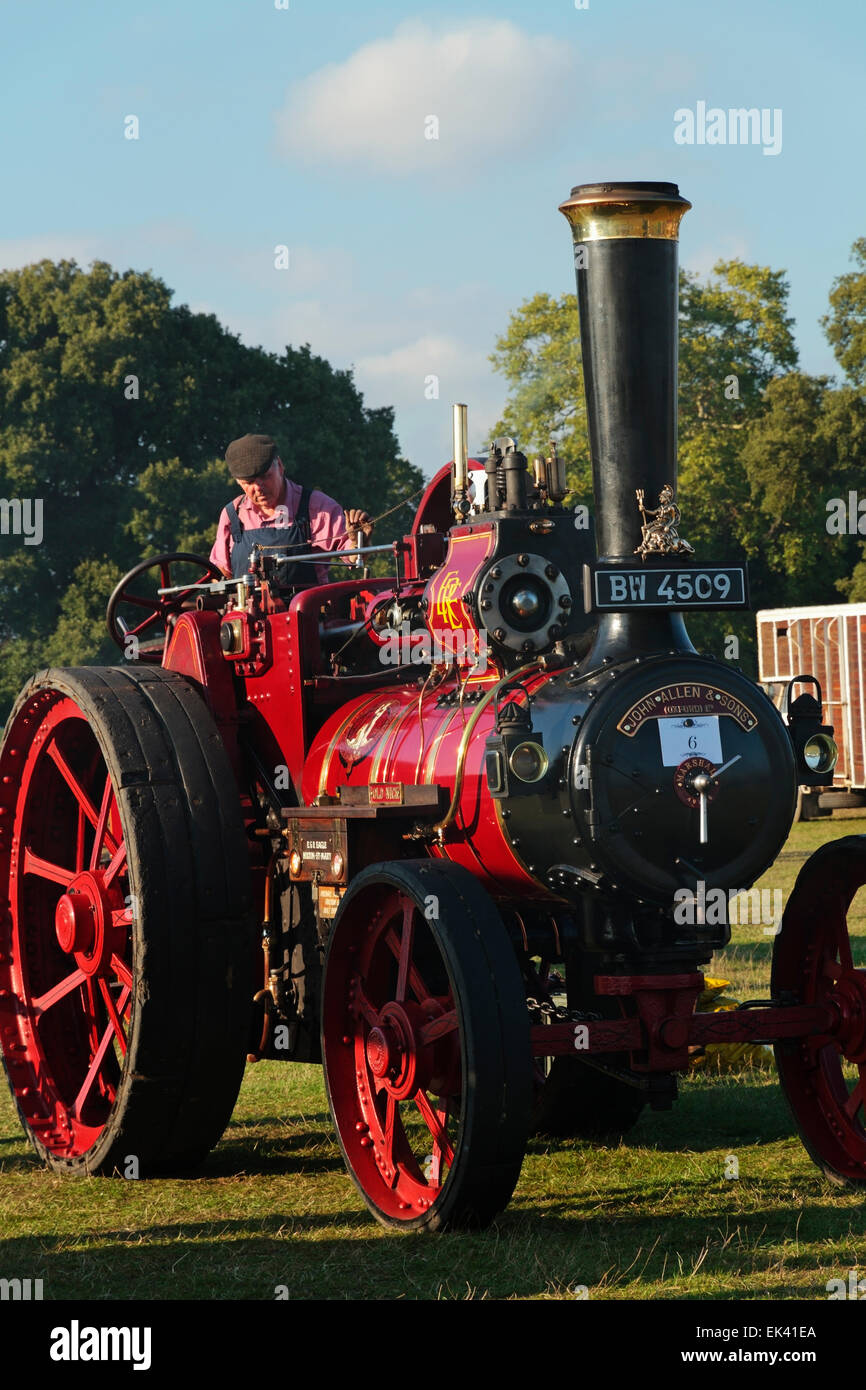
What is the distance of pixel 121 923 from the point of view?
273 inches

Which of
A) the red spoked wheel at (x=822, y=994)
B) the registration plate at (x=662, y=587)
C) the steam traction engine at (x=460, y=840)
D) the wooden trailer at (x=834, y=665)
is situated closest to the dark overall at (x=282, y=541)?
the steam traction engine at (x=460, y=840)

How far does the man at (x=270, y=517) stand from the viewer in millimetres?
8141

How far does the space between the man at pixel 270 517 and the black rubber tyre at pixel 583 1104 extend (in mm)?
2389

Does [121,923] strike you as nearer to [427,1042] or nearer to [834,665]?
[427,1042]

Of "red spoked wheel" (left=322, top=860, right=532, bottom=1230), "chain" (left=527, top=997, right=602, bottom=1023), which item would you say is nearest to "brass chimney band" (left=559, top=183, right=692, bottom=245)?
"red spoked wheel" (left=322, top=860, right=532, bottom=1230)

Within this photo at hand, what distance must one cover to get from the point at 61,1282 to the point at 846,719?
1810 centimetres

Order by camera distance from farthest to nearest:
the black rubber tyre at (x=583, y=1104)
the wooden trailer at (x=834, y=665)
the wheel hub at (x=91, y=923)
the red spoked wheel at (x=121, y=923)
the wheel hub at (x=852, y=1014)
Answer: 1. the wooden trailer at (x=834, y=665)
2. the black rubber tyre at (x=583, y=1104)
3. the wheel hub at (x=91, y=923)
4. the red spoked wheel at (x=121, y=923)
5. the wheel hub at (x=852, y=1014)

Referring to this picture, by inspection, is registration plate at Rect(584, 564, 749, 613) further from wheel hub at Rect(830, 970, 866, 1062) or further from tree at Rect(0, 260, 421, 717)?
tree at Rect(0, 260, 421, 717)

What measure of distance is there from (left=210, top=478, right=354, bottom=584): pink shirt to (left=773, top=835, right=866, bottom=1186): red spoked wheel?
108 inches

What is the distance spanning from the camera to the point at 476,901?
546cm

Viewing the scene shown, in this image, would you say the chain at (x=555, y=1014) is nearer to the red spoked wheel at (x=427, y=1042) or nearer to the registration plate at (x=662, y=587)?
the red spoked wheel at (x=427, y=1042)
